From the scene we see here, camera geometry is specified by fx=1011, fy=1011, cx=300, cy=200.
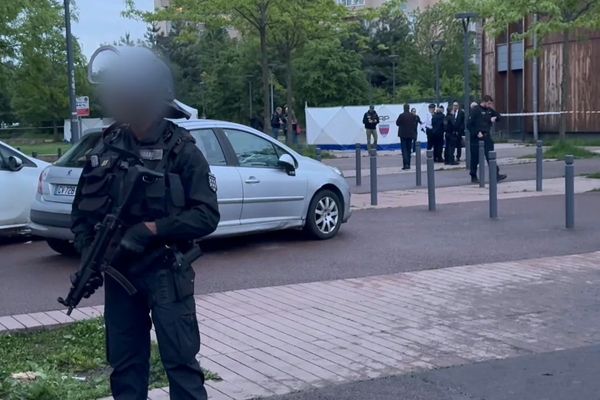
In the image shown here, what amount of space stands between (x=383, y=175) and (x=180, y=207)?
20180 millimetres

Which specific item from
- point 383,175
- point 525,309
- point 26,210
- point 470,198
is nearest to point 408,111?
point 383,175

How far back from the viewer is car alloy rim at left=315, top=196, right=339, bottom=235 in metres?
12.7

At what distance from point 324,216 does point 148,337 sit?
7807 mm

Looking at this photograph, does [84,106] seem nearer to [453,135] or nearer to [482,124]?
[482,124]

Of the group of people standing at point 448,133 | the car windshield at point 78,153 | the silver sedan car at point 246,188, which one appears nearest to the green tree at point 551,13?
the group of people standing at point 448,133

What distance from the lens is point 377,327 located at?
8.05 m

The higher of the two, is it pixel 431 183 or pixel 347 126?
pixel 347 126

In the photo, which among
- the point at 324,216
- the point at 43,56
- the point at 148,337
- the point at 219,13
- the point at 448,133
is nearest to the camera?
the point at 148,337

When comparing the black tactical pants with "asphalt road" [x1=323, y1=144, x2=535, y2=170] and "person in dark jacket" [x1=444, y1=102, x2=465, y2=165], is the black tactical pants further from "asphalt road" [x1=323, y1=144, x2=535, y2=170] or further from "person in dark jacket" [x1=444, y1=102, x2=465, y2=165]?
"asphalt road" [x1=323, y1=144, x2=535, y2=170]

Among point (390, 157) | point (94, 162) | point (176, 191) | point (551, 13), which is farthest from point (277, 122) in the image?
point (176, 191)

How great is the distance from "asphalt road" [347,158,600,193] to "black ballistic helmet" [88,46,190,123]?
15433 millimetres

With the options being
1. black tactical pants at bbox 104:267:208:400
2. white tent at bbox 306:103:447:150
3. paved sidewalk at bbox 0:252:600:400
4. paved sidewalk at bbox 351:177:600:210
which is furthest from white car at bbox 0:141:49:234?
white tent at bbox 306:103:447:150

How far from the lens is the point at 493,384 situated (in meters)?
6.51

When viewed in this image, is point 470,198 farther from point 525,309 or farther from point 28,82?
point 28,82
